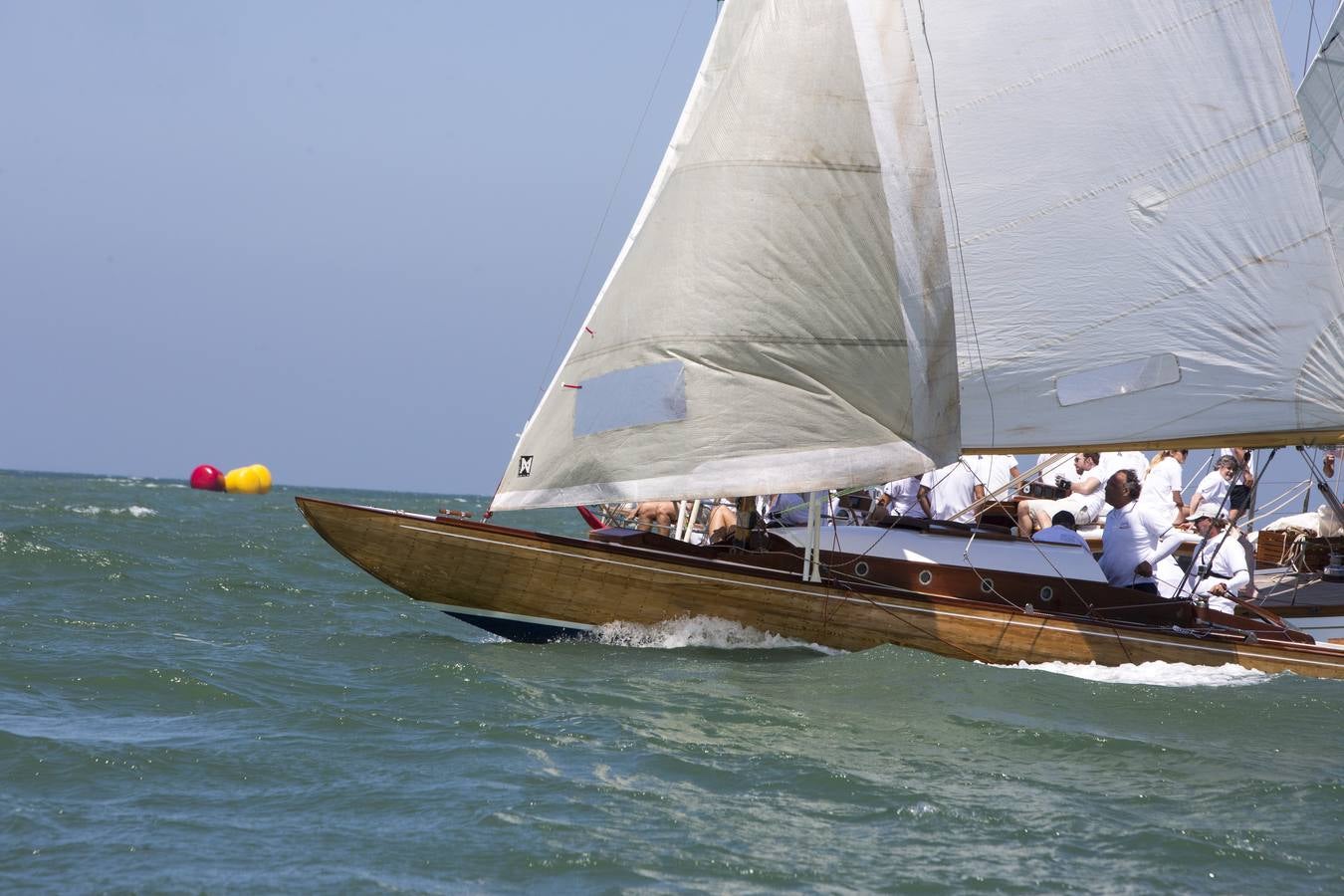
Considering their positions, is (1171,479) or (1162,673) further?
(1171,479)

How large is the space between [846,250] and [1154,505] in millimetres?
3616

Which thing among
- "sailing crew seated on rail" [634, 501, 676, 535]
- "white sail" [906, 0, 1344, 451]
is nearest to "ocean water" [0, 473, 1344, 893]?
"white sail" [906, 0, 1344, 451]

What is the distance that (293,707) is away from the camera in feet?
28.6

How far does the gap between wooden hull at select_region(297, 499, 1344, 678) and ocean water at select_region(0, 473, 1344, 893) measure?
203 mm

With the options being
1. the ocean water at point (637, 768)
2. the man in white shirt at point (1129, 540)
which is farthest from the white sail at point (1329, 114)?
the ocean water at point (637, 768)

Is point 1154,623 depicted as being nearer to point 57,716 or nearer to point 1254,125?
point 1254,125

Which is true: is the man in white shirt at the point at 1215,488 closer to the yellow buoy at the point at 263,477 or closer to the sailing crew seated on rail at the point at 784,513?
the sailing crew seated on rail at the point at 784,513

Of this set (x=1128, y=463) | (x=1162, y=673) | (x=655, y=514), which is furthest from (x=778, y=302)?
(x=655, y=514)

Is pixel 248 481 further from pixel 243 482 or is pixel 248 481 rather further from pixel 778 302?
pixel 778 302

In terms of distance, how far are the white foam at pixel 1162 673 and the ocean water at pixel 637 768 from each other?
4 centimetres

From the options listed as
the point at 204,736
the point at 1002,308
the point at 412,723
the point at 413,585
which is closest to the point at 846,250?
the point at 1002,308

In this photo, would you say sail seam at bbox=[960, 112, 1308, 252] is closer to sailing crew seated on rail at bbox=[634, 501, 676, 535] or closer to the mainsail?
the mainsail

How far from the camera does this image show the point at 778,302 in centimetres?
1089

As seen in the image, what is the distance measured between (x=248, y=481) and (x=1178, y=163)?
204 feet
